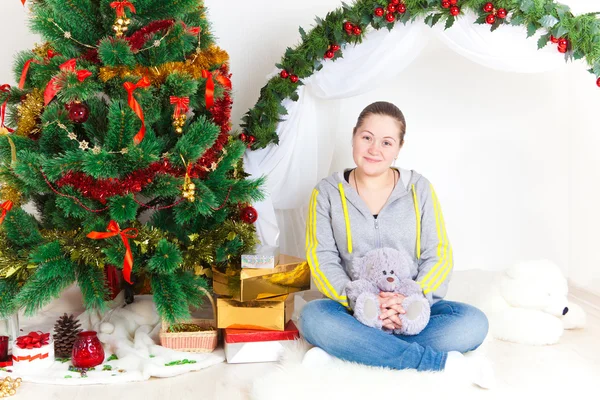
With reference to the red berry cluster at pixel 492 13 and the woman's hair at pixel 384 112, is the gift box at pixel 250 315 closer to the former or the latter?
the woman's hair at pixel 384 112

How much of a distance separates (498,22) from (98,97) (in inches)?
52.3

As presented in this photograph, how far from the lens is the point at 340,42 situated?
2.36 metres

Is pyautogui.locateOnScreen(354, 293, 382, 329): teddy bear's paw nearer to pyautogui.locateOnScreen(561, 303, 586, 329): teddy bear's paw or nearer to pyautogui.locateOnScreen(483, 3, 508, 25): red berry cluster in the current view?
pyautogui.locateOnScreen(561, 303, 586, 329): teddy bear's paw

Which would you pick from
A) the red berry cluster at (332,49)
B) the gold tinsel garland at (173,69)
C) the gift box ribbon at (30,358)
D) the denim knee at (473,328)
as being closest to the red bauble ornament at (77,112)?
the gold tinsel garland at (173,69)

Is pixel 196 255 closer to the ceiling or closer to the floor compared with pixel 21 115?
closer to the floor

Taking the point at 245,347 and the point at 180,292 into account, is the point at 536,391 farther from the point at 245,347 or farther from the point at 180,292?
the point at 180,292

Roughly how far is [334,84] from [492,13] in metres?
0.60

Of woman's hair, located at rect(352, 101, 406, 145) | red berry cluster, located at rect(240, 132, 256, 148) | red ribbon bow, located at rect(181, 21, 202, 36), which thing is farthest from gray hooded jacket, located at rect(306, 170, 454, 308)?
red ribbon bow, located at rect(181, 21, 202, 36)

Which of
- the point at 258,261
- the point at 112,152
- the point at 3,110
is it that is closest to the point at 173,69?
the point at 112,152

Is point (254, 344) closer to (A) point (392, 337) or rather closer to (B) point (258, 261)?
(B) point (258, 261)

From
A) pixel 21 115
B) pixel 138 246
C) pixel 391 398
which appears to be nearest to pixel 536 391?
pixel 391 398

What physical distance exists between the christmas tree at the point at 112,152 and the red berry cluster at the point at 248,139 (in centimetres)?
21

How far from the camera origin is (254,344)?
216 cm

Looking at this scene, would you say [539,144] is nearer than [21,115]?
No
